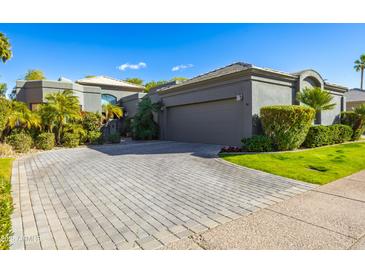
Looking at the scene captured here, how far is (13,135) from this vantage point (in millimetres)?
10773

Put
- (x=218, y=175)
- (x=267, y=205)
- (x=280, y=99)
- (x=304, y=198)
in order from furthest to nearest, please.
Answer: (x=280, y=99)
(x=218, y=175)
(x=304, y=198)
(x=267, y=205)

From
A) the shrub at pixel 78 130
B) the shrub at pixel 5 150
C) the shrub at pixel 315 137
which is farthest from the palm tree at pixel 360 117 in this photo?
the shrub at pixel 5 150

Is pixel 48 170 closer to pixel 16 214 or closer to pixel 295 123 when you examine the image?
pixel 16 214

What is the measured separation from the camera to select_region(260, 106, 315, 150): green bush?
29.9ft

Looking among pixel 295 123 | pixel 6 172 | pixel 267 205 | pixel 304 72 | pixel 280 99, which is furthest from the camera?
pixel 304 72

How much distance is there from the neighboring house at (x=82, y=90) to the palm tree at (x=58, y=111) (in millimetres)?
3158

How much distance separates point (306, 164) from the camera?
7.19 m

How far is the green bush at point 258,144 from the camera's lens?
30.2ft

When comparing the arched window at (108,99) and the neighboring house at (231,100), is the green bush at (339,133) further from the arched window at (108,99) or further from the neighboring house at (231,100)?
the arched window at (108,99)

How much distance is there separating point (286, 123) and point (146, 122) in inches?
418

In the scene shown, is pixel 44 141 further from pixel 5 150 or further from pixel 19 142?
pixel 5 150
